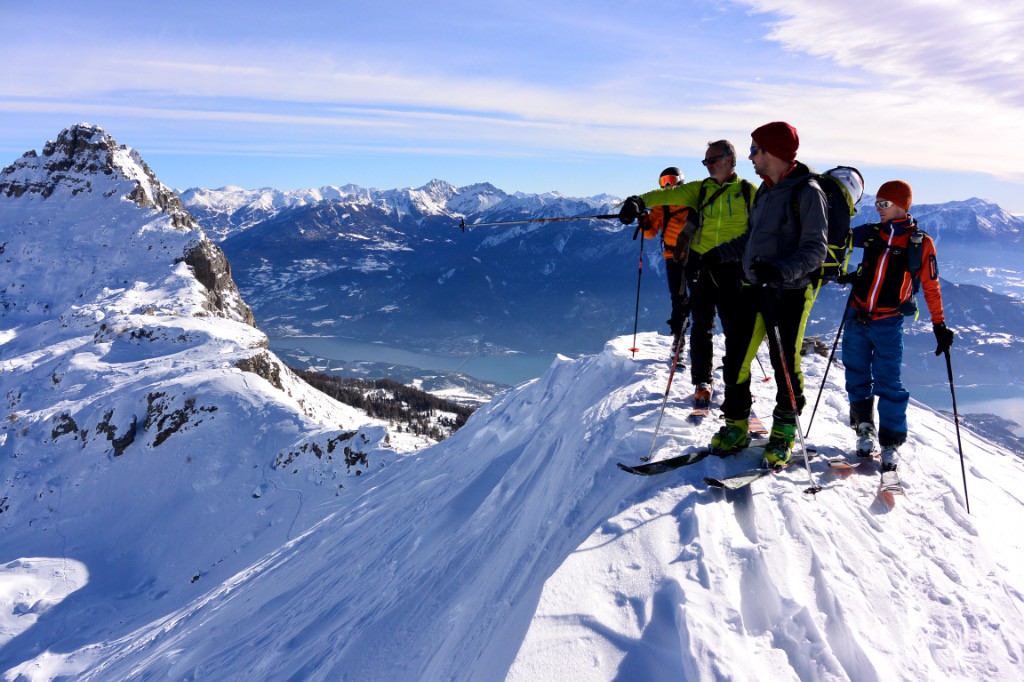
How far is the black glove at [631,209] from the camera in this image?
7.46m

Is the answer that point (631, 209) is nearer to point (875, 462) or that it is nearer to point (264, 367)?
point (875, 462)

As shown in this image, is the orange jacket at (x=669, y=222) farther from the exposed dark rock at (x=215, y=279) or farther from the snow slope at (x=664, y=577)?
the exposed dark rock at (x=215, y=279)

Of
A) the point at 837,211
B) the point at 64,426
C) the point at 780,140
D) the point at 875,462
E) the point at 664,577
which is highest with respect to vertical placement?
the point at 780,140

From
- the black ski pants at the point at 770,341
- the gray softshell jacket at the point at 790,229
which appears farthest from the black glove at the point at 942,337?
the gray softshell jacket at the point at 790,229

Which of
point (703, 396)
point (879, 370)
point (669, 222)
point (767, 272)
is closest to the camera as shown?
point (767, 272)

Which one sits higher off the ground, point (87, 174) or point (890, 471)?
point (890, 471)

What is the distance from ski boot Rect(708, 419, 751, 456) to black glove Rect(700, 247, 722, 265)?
199 cm

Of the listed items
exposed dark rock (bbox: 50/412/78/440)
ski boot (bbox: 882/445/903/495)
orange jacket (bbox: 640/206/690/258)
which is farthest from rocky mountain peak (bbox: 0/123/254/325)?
ski boot (bbox: 882/445/903/495)

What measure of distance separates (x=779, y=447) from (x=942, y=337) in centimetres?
235

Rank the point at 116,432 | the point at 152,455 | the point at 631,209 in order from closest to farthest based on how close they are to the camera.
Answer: the point at 631,209 → the point at 152,455 → the point at 116,432

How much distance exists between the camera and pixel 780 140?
5.46 meters

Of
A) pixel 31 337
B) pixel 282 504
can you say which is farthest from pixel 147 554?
pixel 31 337

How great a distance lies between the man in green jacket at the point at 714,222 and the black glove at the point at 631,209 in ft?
0.49

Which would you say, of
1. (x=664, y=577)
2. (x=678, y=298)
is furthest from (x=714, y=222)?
(x=664, y=577)
